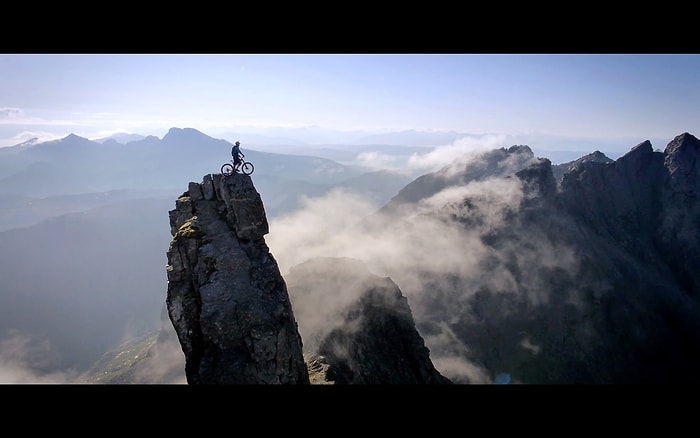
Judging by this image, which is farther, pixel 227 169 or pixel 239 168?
pixel 239 168

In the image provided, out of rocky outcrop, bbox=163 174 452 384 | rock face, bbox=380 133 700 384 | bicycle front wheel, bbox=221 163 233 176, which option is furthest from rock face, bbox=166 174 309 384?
rock face, bbox=380 133 700 384

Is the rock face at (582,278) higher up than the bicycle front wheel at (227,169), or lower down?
lower down

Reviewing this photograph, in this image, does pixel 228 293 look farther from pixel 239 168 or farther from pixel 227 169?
pixel 239 168

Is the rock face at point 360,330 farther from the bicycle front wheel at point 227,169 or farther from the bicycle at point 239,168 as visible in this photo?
the bicycle front wheel at point 227,169

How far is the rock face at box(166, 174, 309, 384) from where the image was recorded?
91.2 ft

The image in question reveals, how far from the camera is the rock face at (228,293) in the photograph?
27.8 m

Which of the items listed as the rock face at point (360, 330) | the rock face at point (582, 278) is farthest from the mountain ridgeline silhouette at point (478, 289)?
the rock face at point (582, 278)

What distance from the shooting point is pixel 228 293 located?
29.1 meters

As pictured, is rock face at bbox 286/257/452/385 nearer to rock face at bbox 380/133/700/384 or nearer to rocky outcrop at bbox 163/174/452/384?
rocky outcrop at bbox 163/174/452/384

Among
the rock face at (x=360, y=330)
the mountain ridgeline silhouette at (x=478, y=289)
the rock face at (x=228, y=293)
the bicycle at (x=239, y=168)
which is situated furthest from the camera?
the rock face at (x=360, y=330)

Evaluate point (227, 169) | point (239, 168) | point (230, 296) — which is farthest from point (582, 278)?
point (227, 169)
